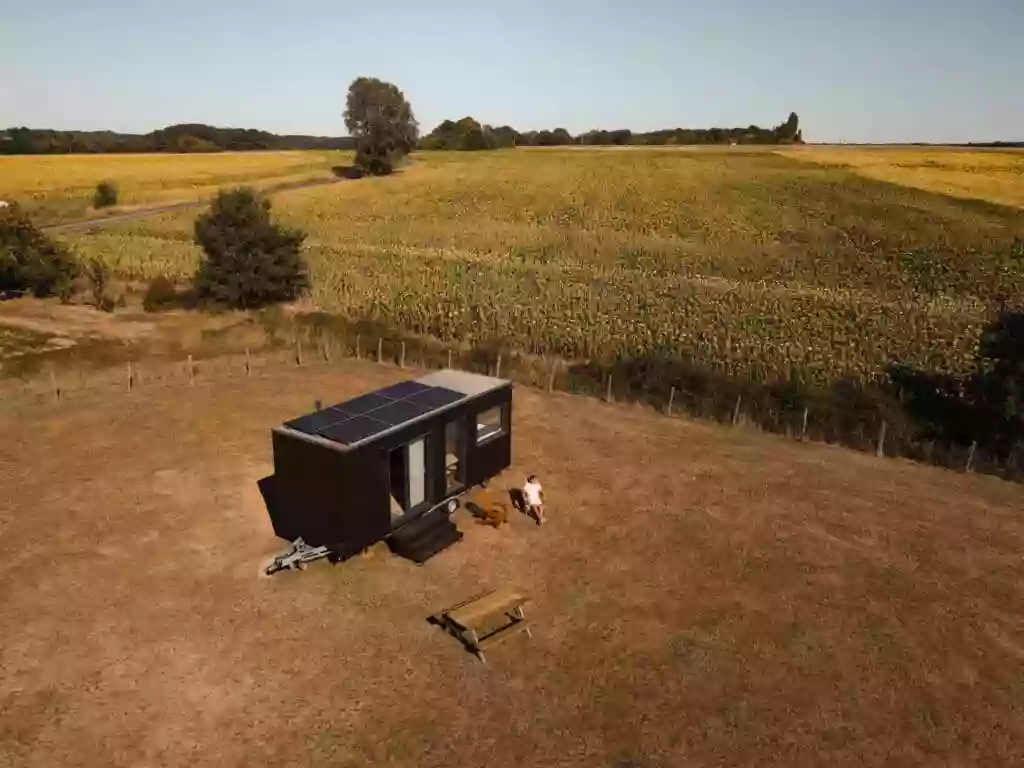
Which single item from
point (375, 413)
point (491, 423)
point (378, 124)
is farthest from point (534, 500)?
point (378, 124)

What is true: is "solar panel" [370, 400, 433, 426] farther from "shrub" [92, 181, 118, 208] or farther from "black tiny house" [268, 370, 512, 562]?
"shrub" [92, 181, 118, 208]

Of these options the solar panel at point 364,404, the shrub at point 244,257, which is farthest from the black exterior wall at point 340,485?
the shrub at point 244,257

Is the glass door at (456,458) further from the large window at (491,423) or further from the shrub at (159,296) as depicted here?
the shrub at (159,296)

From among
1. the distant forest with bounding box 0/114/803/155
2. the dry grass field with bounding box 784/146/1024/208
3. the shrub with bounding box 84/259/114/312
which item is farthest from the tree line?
the shrub with bounding box 84/259/114/312

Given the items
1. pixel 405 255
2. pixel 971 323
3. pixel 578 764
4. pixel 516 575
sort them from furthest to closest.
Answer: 1. pixel 405 255
2. pixel 971 323
3. pixel 516 575
4. pixel 578 764

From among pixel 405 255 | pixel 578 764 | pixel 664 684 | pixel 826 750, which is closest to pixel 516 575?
pixel 664 684

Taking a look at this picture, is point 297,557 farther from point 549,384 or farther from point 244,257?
point 244,257

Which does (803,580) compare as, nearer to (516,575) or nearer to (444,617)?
(516,575)
